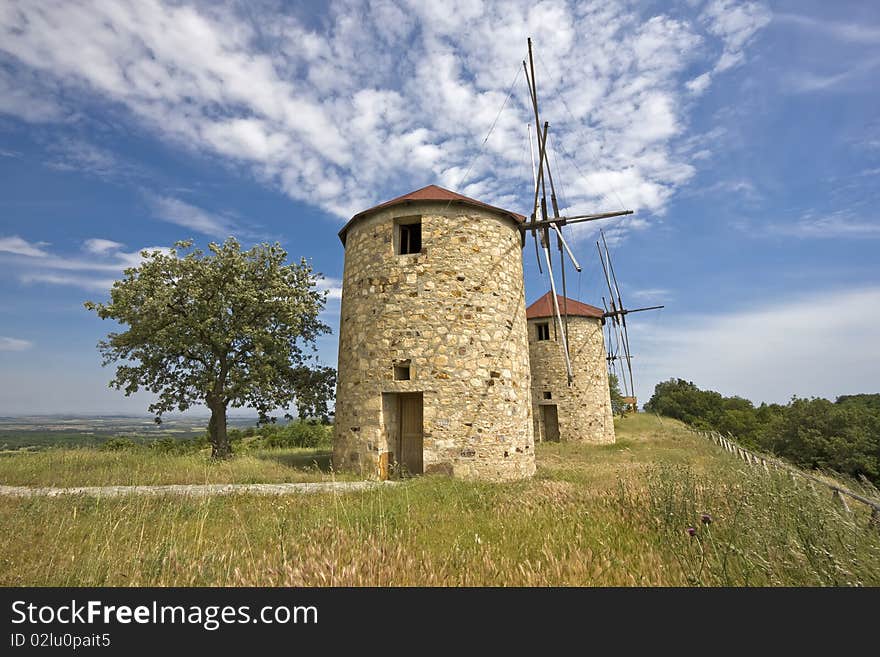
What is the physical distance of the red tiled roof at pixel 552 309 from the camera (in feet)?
72.0

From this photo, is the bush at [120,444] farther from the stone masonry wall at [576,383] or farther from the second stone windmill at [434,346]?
the stone masonry wall at [576,383]

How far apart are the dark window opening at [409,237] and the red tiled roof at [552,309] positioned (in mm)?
11798

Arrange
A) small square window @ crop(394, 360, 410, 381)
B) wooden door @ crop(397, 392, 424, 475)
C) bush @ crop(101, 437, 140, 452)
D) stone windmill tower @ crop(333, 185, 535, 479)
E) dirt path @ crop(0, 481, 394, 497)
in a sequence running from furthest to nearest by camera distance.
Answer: bush @ crop(101, 437, 140, 452) → wooden door @ crop(397, 392, 424, 475) → small square window @ crop(394, 360, 410, 381) → stone windmill tower @ crop(333, 185, 535, 479) → dirt path @ crop(0, 481, 394, 497)

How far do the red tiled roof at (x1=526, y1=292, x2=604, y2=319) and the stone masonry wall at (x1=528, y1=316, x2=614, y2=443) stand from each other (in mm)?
286

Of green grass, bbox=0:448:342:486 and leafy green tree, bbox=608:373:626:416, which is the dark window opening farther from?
leafy green tree, bbox=608:373:626:416

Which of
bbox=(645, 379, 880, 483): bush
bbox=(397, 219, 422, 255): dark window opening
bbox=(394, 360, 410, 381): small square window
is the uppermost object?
bbox=(397, 219, 422, 255): dark window opening

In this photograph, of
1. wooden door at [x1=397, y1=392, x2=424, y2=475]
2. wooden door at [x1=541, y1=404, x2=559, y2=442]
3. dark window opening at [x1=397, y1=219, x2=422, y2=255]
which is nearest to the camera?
wooden door at [x1=397, y1=392, x2=424, y2=475]

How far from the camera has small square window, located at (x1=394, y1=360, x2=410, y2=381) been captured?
980 centimetres

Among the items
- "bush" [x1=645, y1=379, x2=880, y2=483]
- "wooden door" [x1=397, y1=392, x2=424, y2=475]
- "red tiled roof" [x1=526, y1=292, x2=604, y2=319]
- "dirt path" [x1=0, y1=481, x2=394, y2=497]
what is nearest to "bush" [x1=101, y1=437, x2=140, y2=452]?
"dirt path" [x1=0, y1=481, x2=394, y2=497]

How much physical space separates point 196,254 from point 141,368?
163 inches

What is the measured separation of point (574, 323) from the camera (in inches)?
869
